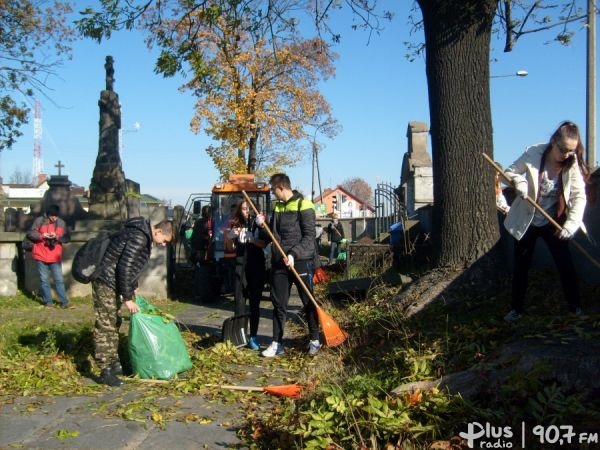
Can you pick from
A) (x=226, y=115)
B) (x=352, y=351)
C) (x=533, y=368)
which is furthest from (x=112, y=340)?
(x=226, y=115)

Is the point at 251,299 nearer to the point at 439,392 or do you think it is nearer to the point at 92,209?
the point at 439,392

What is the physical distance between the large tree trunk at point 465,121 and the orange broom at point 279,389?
8.68 feet

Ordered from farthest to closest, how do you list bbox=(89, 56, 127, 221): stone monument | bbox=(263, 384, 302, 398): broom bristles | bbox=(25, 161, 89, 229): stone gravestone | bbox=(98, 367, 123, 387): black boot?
bbox=(25, 161, 89, 229): stone gravestone < bbox=(89, 56, 127, 221): stone monument < bbox=(98, 367, 123, 387): black boot < bbox=(263, 384, 302, 398): broom bristles

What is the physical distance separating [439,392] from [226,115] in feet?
85.7

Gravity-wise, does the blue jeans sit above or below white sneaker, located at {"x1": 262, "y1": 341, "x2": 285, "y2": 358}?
above

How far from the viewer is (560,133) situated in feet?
17.8

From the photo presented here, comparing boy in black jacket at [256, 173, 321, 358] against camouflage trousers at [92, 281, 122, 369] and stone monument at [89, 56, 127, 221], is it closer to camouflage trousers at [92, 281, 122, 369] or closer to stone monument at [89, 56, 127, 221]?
camouflage trousers at [92, 281, 122, 369]

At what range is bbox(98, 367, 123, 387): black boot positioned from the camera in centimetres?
573

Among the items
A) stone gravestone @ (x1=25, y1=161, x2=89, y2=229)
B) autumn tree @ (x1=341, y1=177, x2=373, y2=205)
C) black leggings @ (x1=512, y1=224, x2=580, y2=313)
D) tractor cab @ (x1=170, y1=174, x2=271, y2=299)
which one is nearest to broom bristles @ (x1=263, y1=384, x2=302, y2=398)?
black leggings @ (x1=512, y1=224, x2=580, y2=313)

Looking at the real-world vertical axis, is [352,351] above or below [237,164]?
below

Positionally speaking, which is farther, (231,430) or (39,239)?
(39,239)

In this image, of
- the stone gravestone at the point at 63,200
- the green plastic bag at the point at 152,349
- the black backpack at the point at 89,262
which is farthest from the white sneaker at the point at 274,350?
the stone gravestone at the point at 63,200

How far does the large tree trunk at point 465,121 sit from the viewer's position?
696cm

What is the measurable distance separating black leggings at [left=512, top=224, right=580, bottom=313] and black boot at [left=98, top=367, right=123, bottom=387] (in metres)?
3.64
